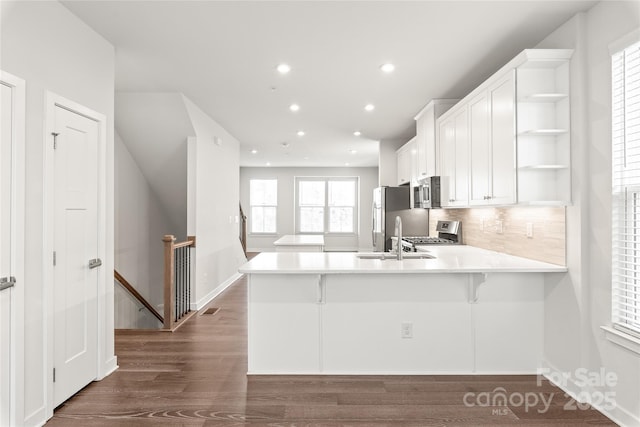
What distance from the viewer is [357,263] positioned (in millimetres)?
3049

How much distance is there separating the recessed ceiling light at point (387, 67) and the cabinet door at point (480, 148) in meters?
0.81

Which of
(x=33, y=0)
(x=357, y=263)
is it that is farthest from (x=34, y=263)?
(x=357, y=263)

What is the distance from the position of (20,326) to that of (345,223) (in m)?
9.41

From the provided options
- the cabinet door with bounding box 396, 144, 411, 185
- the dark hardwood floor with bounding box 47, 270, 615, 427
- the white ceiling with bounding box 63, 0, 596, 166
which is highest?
the white ceiling with bounding box 63, 0, 596, 166

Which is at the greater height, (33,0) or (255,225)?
(33,0)

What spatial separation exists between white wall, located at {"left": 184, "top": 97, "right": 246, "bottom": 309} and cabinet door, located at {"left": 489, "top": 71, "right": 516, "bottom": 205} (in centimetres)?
339

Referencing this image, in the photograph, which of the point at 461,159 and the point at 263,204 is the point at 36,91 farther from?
the point at 263,204

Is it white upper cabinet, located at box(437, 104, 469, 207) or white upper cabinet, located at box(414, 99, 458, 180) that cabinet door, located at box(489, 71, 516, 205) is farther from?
white upper cabinet, located at box(414, 99, 458, 180)

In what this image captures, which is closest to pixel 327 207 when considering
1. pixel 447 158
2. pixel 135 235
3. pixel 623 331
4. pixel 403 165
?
pixel 403 165

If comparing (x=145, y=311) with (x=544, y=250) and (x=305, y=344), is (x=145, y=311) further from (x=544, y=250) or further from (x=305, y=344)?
(x=544, y=250)

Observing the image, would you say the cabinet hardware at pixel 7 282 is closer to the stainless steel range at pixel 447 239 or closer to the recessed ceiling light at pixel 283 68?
the recessed ceiling light at pixel 283 68

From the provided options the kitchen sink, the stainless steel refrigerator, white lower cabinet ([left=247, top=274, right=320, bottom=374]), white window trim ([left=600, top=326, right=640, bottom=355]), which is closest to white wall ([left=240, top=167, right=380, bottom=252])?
the stainless steel refrigerator

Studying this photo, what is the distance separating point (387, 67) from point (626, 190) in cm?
213

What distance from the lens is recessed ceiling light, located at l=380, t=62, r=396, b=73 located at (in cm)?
346
